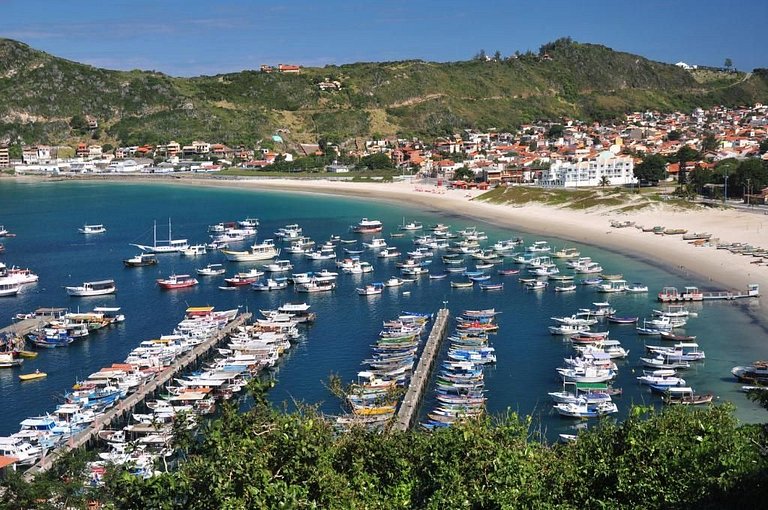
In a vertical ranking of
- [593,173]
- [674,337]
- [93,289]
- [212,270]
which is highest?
[593,173]

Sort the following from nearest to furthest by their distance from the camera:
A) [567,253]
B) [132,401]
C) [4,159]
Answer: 1. [132,401]
2. [567,253]
3. [4,159]

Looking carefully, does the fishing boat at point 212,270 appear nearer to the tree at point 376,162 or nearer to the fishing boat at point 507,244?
the fishing boat at point 507,244

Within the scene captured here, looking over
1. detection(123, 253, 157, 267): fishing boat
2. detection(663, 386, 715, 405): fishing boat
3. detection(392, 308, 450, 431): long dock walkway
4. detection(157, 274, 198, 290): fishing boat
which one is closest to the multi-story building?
detection(123, 253, 157, 267): fishing boat

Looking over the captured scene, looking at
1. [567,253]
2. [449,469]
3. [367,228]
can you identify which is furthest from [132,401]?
[367,228]

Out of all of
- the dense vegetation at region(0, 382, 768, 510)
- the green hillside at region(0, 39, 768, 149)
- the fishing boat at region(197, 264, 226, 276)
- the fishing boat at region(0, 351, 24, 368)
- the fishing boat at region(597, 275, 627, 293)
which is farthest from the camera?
the green hillside at region(0, 39, 768, 149)

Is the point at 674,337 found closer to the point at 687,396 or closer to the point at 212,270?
the point at 687,396

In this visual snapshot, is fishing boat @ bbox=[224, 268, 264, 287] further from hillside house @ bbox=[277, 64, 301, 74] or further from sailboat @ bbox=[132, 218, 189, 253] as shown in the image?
hillside house @ bbox=[277, 64, 301, 74]
